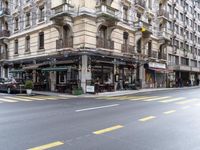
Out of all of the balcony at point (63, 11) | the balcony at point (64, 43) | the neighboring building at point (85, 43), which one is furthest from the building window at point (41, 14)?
the balcony at point (64, 43)

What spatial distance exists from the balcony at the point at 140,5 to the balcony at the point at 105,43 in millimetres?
7846

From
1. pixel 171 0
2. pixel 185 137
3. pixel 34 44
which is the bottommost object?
pixel 185 137

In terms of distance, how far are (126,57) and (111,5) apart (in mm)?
6154

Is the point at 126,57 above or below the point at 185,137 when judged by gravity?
above

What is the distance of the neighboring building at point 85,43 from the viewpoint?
2425 cm

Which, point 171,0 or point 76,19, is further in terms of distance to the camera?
point 171,0

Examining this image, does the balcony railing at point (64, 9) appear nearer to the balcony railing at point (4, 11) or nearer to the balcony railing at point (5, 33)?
the balcony railing at point (5, 33)

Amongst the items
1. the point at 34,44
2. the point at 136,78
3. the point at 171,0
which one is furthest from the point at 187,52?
the point at 34,44

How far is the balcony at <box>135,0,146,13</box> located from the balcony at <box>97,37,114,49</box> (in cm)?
785

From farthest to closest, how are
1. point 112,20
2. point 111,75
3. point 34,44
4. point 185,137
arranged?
point 34,44 < point 111,75 < point 112,20 < point 185,137

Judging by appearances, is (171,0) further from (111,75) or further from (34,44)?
(34,44)

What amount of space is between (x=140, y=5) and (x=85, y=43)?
12.0 m

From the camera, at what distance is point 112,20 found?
25469 millimetres

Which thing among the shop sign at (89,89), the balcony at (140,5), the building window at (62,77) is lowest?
the shop sign at (89,89)
